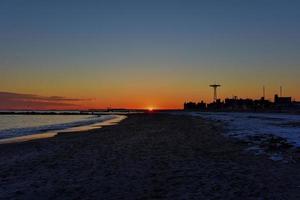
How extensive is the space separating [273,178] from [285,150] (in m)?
6.38

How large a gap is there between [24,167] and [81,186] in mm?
5288

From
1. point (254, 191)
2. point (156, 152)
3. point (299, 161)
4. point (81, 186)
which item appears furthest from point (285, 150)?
point (81, 186)

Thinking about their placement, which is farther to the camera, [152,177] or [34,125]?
[34,125]

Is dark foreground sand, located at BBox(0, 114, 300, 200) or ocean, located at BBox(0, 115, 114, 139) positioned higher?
dark foreground sand, located at BBox(0, 114, 300, 200)

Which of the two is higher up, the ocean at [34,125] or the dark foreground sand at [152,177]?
the dark foreground sand at [152,177]

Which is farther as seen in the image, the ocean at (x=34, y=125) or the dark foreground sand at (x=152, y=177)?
the ocean at (x=34, y=125)

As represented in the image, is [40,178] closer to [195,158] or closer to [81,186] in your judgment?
[81,186]

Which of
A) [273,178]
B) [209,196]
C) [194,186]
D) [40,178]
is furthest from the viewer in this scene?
[40,178]

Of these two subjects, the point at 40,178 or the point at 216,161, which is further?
the point at 216,161

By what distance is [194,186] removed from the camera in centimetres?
1091

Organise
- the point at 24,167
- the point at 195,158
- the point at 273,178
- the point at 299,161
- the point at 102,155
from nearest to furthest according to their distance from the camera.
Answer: the point at 273,178
the point at 299,161
the point at 24,167
the point at 195,158
the point at 102,155

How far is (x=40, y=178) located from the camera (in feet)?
42.8

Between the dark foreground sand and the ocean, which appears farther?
the ocean

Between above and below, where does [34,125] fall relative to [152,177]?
below
